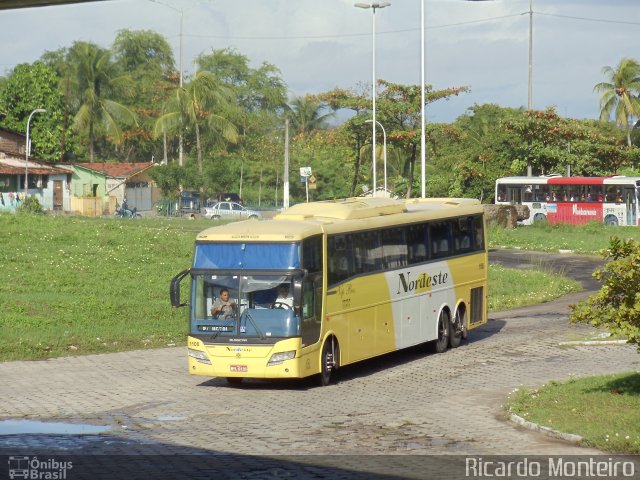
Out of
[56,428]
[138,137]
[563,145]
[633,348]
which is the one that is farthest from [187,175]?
[56,428]

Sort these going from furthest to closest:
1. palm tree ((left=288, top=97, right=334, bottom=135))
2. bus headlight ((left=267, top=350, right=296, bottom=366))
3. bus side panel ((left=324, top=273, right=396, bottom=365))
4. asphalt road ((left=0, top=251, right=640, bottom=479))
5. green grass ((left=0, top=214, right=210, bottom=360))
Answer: palm tree ((left=288, top=97, right=334, bottom=135)) → green grass ((left=0, top=214, right=210, bottom=360)) → bus side panel ((left=324, top=273, right=396, bottom=365)) → bus headlight ((left=267, top=350, right=296, bottom=366)) → asphalt road ((left=0, top=251, right=640, bottom=479))

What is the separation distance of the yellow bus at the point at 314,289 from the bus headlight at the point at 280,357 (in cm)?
2

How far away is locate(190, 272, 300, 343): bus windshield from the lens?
18.9 metres

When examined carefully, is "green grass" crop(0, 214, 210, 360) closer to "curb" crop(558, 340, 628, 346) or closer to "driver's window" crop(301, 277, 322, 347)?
"driver's window" crop(301, 277, 322, 347)

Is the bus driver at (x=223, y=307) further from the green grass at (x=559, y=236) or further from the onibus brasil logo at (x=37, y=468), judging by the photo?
the green grass at (x=559, y=236)

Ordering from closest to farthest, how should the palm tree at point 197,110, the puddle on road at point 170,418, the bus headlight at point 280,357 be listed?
the puddle on road at point 170,418, the bus headlight at point 280,357, the palm tree at point 197,110

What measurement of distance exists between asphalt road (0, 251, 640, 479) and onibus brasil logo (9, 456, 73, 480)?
186 mm

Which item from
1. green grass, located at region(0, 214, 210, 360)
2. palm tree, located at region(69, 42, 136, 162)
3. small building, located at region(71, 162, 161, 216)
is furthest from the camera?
palm tree, located at region(69, 42, 136, 162)

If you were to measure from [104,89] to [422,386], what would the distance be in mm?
73054

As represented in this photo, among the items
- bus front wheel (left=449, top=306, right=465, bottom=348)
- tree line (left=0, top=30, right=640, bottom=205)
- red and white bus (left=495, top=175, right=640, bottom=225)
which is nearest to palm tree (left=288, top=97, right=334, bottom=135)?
tree line (left=0, top=30, right=640, bottom=205)

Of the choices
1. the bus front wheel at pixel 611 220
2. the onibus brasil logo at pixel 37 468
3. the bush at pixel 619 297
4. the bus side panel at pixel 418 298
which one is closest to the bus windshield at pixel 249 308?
the bus side panel at pixel 418 298

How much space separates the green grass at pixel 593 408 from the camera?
537 inches

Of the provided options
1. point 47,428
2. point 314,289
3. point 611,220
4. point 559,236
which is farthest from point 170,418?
point 611,220

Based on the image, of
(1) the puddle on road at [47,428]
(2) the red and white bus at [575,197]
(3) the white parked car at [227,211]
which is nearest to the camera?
(1) the puddle on road at [47,428]
